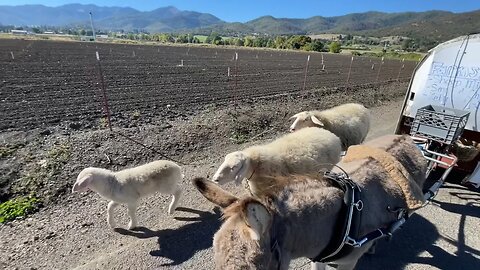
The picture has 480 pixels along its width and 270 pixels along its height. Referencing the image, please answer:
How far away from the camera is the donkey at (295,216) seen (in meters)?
1.92

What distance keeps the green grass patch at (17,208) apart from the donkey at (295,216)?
5.24 metres

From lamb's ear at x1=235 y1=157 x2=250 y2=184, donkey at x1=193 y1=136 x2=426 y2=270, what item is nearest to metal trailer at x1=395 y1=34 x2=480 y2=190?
donkey at x1=193 y1=136 x2=426 y2=270

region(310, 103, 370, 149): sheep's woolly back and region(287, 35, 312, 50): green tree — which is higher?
region(310, 103, 370, 149): sheep's woolly back

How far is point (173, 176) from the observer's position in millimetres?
5973

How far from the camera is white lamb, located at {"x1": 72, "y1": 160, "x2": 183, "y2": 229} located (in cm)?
542

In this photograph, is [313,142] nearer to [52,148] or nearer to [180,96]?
[52,148]

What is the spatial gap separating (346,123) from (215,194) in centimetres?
704

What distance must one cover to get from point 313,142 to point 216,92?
38.2ft

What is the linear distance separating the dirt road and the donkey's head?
2833mm

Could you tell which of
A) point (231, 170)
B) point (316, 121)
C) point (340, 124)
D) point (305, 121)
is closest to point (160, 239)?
point (231, 170)

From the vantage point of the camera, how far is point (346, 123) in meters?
8.46

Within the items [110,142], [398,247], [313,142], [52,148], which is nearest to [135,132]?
[110,142]

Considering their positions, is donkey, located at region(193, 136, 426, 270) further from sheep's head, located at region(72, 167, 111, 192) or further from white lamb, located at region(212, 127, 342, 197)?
sheep's head, located at region(72, 167, 111, 192)

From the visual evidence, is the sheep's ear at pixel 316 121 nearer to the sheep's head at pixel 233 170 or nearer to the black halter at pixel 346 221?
the sheep's head at pixel 233 170
